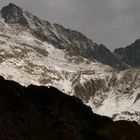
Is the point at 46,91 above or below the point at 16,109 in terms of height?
above

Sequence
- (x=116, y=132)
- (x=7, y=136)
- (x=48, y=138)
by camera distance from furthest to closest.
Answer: (x=116, y=132) → (x=48, y=138) → (x=7, y=136)

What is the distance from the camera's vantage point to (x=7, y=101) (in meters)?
116

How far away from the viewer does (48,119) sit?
12106 centimetres

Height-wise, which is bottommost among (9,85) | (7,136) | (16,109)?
(7,136)

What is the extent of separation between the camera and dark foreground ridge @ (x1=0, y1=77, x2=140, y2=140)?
110887 millimetres

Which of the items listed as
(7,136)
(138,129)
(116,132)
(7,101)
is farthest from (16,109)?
(138,129)

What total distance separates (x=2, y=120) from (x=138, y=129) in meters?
41.3

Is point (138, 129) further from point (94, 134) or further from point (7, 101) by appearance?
point (7, 101)

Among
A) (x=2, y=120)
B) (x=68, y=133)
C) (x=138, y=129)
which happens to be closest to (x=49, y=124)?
(x=68, y=133)

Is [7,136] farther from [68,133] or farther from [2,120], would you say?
[68,133]

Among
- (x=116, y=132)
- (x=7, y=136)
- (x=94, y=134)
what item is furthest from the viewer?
(x=116, y=132)

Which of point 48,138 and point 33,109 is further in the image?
point 33,109

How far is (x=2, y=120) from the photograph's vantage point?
359ft

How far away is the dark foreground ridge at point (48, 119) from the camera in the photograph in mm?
110887
